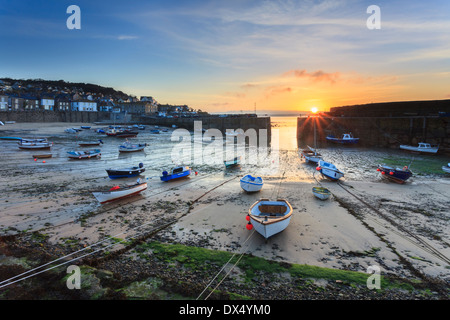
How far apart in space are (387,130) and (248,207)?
128 feet

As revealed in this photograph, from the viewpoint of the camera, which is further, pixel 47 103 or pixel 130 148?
pixel 47 103

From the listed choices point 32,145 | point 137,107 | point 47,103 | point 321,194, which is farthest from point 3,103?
point 321,194

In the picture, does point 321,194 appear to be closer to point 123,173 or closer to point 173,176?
point 173,176

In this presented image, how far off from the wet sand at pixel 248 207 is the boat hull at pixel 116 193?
354 mm

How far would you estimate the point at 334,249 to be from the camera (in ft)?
27.8

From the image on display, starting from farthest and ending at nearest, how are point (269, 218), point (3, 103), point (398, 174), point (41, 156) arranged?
1. point (3, 103)
2. point (41, 156)
3. point (398, 174)
4. point (269, 218)

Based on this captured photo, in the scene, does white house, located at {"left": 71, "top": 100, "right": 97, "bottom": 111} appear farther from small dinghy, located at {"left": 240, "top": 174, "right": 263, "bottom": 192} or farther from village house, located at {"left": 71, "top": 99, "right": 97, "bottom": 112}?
small dinghy, located at {"left": 240, "top": 174, "right": 263, "bottom": 192}

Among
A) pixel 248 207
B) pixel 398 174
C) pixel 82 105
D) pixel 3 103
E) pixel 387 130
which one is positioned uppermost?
pixel 82 105

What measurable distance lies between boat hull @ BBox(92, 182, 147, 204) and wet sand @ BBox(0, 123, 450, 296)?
13.9 inches

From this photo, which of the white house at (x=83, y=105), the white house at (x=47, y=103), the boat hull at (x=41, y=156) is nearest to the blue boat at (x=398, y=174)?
the boat hull at (x=41, y=156)

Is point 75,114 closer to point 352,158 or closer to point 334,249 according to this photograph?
point 352,158

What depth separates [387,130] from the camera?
4034 cm

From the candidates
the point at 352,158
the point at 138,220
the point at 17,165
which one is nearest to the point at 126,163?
the point at 17,165
